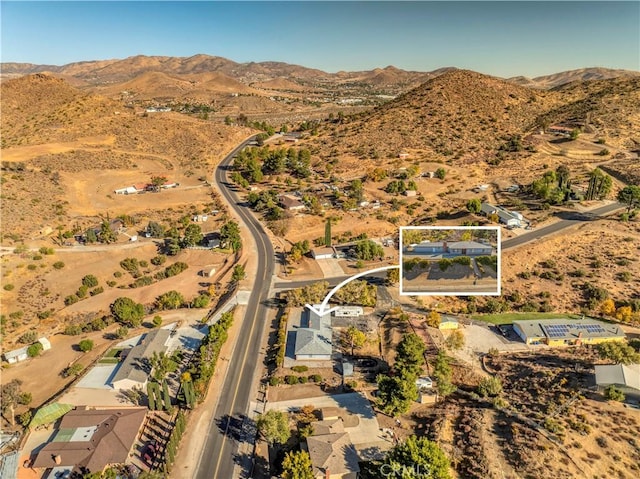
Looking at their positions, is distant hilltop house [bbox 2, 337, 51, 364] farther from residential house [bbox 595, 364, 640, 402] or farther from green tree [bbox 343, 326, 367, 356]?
residential house [bbox 595, 364, 640, 402]

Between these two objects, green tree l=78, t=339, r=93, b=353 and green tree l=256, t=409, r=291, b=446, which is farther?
green tree l=78, t=339, r=93, b=353

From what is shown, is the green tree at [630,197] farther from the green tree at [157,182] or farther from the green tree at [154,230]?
the green tree at [157,182]

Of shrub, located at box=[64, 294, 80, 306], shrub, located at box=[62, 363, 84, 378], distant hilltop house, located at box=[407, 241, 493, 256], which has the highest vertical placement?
distant hilltop house, located at box=[407, 241, 493, 256]

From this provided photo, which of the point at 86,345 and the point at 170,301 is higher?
the point at 170,301

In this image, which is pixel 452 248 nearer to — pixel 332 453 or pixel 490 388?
pixel 490 388

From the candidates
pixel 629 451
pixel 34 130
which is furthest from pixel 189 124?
pixel 629 451

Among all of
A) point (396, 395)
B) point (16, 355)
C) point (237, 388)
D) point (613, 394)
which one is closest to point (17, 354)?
point (16, 355)

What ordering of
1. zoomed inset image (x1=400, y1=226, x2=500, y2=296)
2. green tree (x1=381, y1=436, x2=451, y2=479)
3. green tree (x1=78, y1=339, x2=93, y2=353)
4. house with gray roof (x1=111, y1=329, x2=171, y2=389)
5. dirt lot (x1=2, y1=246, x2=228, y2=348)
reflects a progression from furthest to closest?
dirt lot (x1=2, y1=246, x2=228, y2=348) < green tree (x1=78, y1=339, x2=93, y2=353) < house with gray roof (x1=111, y1=329, x2=171, y2=389) < zoomed inset image (x1=400, y1=226, x2=500, y2=296) < green tree (x1=381, y1=436, x2=451, y2=479)

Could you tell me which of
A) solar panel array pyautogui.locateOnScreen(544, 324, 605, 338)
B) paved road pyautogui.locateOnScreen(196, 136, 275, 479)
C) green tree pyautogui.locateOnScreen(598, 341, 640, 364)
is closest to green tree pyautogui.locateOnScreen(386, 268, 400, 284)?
paved road pyautogui.locateOnScreen(196, 136, 275, 479)
